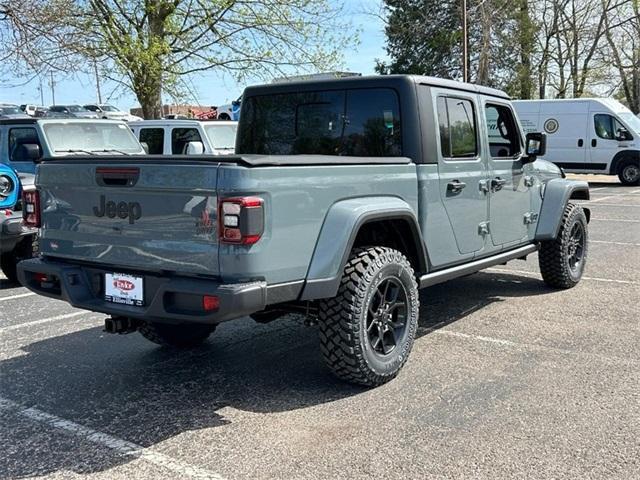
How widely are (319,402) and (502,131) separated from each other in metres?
3.20

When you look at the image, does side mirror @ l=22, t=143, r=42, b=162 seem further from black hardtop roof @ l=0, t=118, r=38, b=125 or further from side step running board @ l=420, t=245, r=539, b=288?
side step running board @ l=420, t=245, r=539, b=288

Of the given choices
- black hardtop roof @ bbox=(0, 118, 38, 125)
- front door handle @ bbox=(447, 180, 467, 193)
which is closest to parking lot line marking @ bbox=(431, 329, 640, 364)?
front door handle @ bbox=(447, 180, 467, 193)

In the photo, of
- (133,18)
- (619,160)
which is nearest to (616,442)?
(133,18)

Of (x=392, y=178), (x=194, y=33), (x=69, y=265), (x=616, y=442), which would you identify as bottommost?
(x=616, y=442)

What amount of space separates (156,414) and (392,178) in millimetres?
2011

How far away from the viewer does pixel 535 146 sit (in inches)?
236

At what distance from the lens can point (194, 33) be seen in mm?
17859

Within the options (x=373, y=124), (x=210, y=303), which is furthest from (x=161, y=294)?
(x=373, y=124)

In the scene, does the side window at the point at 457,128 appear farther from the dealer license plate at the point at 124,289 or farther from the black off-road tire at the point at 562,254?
the dealer license plate at the point at 124,289

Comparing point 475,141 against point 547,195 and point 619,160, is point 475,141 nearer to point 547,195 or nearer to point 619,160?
point 547,195

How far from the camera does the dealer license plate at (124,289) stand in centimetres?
376

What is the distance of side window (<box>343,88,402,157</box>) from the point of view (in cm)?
475

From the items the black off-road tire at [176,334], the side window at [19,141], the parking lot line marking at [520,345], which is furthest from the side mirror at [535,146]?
the side window at [19,141]

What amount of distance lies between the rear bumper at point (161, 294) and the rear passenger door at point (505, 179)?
2742 mm
